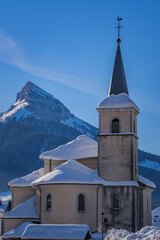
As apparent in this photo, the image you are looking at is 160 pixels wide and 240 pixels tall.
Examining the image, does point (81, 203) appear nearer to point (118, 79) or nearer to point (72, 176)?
point (72, 176)

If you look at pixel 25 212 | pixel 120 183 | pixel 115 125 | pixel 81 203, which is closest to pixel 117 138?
pixel 115 125

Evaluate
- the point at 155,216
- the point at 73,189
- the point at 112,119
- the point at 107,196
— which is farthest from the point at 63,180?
the point at 155,216

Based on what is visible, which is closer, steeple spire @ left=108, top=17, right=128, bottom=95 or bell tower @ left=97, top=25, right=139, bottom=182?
bell tower @ left=97, top=25, right=139, bottom=182

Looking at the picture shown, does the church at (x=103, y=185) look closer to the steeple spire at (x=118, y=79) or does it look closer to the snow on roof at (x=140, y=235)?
the steeple spire at (x=118, y=79)

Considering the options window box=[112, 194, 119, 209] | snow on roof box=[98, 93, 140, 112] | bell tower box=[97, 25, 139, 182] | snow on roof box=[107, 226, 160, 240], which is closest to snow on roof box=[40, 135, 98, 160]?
bell tower box=[97, 25, 139, 182]

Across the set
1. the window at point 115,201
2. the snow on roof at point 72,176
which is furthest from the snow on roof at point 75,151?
the window at point 115,201

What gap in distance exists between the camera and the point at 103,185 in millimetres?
44625

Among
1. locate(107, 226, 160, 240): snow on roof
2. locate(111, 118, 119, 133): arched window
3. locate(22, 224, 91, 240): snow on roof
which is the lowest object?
locate(22, 224, 91, 240): snow on roof

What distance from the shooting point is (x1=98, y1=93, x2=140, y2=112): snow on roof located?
153ft

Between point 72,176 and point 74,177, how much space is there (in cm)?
20

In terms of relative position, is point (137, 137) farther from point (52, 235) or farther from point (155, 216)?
point (155, 216)

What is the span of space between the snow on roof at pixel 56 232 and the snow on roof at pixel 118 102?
47.4 ft

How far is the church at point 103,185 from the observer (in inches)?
1699

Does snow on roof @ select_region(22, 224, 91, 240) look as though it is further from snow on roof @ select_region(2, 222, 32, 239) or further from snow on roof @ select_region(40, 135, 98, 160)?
snow on roof @ select_region(40, 135, 98, 160)
